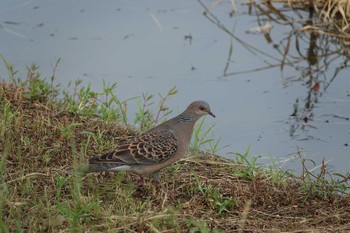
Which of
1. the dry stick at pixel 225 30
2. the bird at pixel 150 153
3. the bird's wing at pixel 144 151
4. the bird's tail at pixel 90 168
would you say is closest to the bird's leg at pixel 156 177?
the bird at pixel 150 153

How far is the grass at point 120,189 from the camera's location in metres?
5.31

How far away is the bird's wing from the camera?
5848 mm

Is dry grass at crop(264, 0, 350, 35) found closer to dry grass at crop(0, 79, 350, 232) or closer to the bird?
dry grass at crop(0, 79, 350, 232)

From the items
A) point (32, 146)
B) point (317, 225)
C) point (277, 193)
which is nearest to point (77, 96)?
point (32, 146)

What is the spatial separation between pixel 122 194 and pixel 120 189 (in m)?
0.08

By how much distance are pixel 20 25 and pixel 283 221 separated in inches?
206

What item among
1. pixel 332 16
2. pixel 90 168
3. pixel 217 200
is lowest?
pixel 217 200

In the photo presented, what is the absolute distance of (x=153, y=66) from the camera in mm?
9062

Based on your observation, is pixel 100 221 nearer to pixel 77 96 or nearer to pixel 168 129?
pixel 168 129

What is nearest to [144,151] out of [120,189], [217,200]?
[120,189]

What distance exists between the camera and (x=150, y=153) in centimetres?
598

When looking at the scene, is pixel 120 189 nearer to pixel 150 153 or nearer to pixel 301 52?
pixel 150 153

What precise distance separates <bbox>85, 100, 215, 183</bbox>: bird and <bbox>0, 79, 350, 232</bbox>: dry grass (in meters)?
0.12

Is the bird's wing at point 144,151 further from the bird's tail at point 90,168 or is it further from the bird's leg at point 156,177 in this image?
the bird's leg at point 156,177
